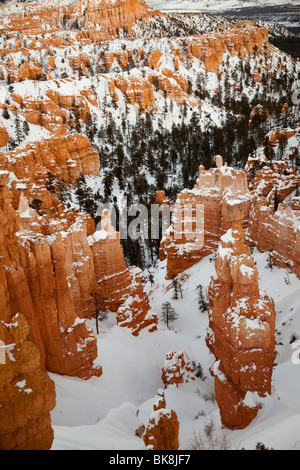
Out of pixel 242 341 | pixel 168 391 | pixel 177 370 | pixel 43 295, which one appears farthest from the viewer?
pixel 177 370

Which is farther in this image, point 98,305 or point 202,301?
point 202,301

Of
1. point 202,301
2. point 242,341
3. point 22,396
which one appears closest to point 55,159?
point 202,301

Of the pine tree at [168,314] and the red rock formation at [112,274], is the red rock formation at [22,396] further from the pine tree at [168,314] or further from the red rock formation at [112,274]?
the pine tree at [168,314]

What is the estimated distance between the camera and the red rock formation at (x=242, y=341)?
31.9 ft

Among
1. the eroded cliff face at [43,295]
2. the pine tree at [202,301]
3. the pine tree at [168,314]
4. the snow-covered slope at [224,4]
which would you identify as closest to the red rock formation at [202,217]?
the pine tree at [202,301]

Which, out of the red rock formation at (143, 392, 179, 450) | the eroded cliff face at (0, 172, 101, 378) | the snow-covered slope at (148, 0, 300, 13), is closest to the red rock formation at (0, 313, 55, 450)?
the red rock formation at (143, 392, 179, 450)

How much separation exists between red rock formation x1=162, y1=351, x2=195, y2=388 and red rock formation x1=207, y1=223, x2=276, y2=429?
11.7 feet

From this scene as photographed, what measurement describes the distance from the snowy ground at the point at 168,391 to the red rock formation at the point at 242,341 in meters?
0.48

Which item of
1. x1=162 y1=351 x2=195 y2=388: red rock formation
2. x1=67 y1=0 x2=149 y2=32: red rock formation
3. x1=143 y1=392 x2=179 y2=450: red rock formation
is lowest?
x1=162 y1=351 x2=195 y2=388: red rock formation

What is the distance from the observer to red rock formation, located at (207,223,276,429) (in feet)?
31.9

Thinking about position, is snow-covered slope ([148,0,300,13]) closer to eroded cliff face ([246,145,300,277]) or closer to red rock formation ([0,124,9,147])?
eroded cliff face ([246,145,300,277])

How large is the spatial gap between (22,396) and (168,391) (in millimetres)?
8972

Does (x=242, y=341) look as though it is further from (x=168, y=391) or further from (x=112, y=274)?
(x=112, y=274)

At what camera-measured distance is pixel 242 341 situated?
974 centimetres
